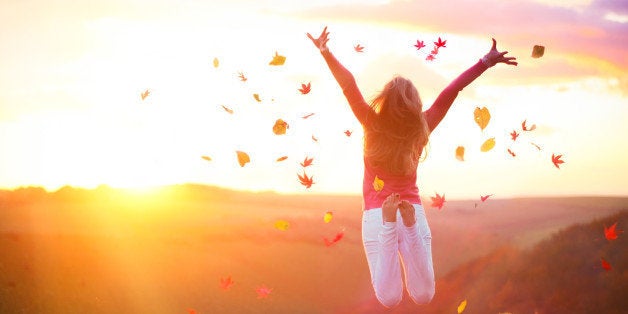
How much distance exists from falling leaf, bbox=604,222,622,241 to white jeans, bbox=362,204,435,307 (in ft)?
34.4

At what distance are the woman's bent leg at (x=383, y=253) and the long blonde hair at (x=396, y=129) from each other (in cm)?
59

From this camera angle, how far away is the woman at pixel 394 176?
8.03m

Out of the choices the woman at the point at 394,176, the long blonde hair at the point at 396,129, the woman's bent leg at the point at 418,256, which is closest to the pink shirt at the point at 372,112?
the woman at the point at 394,176

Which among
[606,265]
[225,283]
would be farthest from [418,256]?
[225,283]

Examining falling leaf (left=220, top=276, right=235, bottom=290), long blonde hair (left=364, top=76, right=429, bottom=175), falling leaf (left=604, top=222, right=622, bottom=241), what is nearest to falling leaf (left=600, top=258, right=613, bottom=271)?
falling leaf (left=604, top=222, right=622, bottom=241)

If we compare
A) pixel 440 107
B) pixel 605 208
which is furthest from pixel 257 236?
pixel 440 107

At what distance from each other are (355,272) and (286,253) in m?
2.48

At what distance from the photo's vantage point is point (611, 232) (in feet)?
57.6

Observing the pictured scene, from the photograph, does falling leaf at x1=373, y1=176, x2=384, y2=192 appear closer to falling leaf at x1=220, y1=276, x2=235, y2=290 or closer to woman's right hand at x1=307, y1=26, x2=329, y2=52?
woman's right hand at x1=307, y1=26, x2=329, y2=52

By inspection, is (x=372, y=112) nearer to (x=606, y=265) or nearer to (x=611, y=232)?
(x=611, y=232)

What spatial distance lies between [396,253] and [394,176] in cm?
97

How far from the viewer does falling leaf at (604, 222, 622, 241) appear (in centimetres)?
1754

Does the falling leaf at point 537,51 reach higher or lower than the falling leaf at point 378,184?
higher

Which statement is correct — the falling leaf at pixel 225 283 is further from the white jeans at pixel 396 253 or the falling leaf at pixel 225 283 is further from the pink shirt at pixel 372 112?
A: the pink shirt at pixel 372 112
